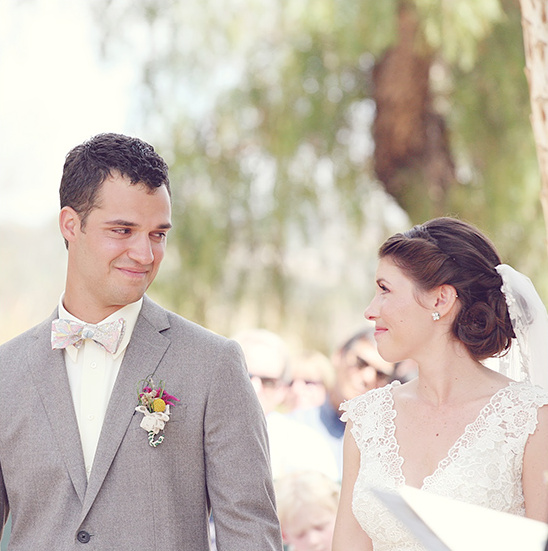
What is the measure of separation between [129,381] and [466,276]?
44.1 inches

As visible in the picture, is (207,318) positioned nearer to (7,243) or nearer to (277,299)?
(277,299)

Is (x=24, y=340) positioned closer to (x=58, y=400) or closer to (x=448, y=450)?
(x=58, y=400)

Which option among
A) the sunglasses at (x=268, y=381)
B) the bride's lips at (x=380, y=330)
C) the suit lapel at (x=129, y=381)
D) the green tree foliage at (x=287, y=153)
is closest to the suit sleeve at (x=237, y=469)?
the suit lapel at (x=129, y=381)

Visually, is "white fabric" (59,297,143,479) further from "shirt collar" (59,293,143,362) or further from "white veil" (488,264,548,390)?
"white veil" (488,264,548,390)

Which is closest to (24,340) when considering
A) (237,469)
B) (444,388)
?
(237,469)

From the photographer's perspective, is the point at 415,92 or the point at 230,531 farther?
the point at 415,92

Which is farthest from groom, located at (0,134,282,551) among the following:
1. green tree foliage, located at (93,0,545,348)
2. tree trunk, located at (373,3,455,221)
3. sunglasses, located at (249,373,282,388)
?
tree trunk, located at (373,3,455,221)

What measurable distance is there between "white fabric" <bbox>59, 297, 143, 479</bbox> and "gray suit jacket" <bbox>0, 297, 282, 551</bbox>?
0.04 metres

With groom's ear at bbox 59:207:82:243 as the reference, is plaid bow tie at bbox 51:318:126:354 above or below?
below

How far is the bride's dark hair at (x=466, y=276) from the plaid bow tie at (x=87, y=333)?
0.92 m

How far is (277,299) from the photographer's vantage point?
7.14m

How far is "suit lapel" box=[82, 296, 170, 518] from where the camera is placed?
2531 mm

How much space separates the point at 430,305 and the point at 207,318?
4321mm

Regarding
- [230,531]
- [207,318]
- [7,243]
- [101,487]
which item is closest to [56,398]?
[101,487]
